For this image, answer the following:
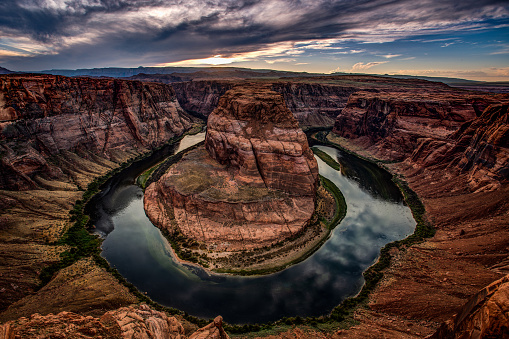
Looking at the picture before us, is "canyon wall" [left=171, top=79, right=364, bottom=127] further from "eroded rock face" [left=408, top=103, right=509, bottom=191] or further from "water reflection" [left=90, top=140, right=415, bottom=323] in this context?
"water reflection" [left=90, top=140, right=415, bottom=323]

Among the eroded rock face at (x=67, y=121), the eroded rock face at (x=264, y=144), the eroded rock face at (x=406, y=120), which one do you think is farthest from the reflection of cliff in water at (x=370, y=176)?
the eroded rock face at (x=67, y=121)

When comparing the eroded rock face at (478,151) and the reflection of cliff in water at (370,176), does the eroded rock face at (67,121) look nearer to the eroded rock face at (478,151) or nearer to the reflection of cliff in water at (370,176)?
the reflection of cliff in water at (370,176)

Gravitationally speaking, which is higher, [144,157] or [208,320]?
[144,157]

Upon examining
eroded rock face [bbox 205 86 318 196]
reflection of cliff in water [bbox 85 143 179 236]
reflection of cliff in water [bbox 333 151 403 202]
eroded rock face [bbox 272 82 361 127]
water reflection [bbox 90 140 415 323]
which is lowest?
water reflection [bbox 90 140 415 323]

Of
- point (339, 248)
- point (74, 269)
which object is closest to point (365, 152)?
point (339, 248)

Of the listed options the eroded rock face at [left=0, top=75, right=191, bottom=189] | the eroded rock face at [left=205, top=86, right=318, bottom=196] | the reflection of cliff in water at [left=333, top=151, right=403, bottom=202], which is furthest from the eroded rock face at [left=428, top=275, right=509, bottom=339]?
the eroded rock face at [left=0, top=75, right=191, bottom=189]

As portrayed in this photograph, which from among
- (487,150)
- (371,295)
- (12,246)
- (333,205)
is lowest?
(371,295)

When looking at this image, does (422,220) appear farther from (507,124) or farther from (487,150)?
(507,124)
